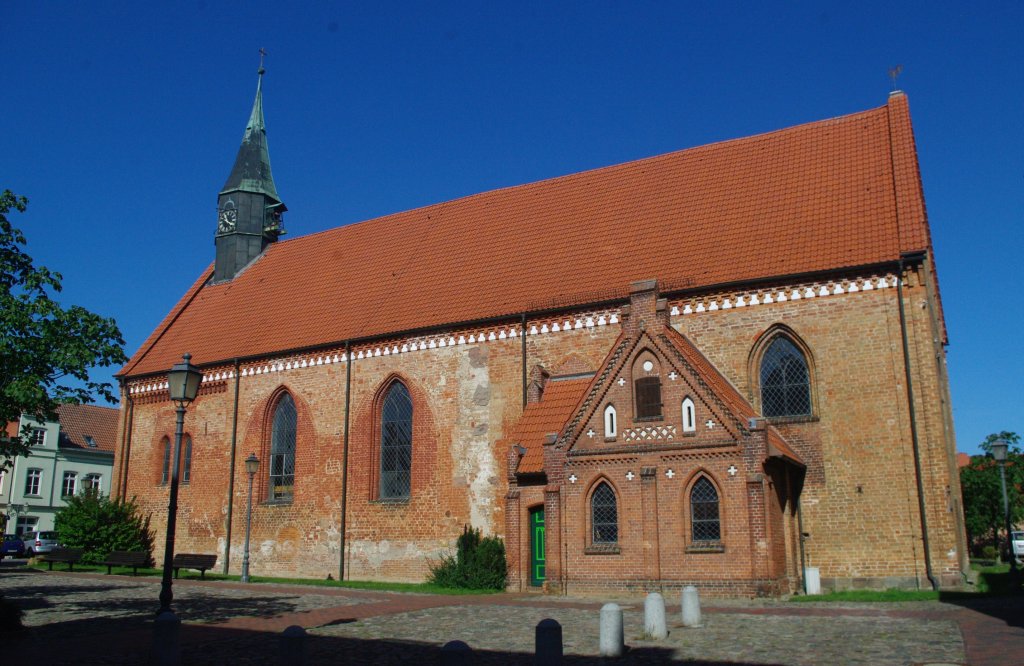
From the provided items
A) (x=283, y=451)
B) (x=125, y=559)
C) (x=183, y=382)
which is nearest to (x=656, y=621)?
(x=183, y=382)

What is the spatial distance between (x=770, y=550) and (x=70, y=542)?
23.7 meters

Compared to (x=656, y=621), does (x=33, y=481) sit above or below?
above

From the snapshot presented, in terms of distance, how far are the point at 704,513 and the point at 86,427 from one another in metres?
51.9

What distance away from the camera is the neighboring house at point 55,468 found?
52.3m

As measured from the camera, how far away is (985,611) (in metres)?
15.5

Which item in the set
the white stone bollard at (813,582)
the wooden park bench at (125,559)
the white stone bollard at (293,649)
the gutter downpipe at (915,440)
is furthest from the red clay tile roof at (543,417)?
the wooden park bench at (125,559)

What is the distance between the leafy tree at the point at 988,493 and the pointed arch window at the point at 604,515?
36.2 m

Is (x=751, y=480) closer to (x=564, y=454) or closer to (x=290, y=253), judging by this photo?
(x=564, y=454)

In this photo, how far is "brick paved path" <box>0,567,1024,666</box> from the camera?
11422mm

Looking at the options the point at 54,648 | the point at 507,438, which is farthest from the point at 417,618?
the point at 507,438

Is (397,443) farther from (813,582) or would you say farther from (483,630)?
(483,630)

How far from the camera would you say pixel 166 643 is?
10.6 m

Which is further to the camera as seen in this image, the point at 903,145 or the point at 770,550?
→ the point at 903,145

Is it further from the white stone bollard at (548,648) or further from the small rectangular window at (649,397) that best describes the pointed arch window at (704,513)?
the white stone bollard at (548,648)
